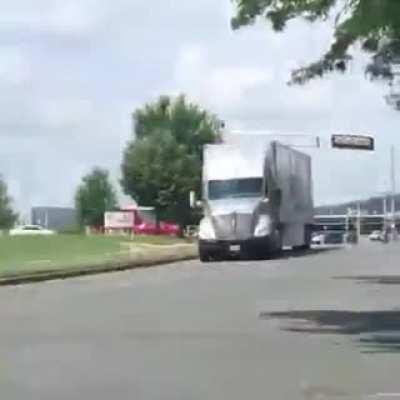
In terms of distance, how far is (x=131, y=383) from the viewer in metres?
14.2

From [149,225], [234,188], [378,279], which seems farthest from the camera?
[149,225]

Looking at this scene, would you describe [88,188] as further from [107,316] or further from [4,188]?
[107,316]

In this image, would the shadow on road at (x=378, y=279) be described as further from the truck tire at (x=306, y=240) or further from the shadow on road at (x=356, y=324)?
the truck tire at (x=306, y=240)

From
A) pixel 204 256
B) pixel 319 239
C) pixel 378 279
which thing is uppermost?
pixel 319 239

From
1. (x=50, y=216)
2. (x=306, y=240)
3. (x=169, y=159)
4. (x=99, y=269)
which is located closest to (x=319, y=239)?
(x=169, y=159)

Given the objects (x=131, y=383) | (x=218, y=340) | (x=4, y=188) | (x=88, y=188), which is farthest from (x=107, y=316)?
(x=4, y=188)

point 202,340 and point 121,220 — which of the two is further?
point 121,220

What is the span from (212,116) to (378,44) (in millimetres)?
84016

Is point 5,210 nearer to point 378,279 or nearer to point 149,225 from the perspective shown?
point 149,225

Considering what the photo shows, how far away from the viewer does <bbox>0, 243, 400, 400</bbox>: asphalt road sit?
13945 mm

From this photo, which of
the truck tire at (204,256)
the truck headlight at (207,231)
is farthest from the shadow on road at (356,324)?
the truck tire at (204,256)

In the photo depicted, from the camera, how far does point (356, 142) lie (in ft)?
284

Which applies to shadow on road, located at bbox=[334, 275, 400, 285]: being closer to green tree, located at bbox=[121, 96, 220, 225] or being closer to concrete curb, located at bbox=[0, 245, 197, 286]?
concrete curb, located at bbox=[0, 245, 197, 286]

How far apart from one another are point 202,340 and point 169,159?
79.1m
